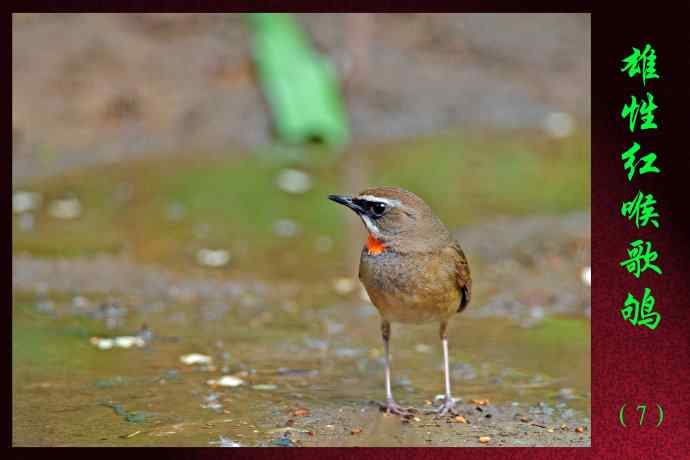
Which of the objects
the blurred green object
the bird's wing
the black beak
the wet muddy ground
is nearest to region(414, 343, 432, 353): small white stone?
the wet muddy ground

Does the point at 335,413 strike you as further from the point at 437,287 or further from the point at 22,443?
the point at 22,443

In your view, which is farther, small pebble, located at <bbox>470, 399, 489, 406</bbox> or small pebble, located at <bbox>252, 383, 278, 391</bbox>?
small pebble, located at <bbox>252, 383, 278, 391</bbox>

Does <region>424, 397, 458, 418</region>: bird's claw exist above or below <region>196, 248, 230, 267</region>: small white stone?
below

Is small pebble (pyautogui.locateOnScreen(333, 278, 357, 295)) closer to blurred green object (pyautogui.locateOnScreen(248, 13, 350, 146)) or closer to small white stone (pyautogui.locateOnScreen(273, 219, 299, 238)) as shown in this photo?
small white stone (pyautogui.locateOnScreen(273, 219, 299, 238))

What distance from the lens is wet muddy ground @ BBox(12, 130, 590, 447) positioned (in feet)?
19.0

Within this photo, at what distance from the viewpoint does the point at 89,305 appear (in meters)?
8.12

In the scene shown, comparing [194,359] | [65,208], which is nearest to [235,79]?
[65,208]

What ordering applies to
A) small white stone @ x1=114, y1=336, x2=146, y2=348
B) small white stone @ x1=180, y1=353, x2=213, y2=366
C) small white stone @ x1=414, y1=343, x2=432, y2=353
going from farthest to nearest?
small white stone @ x1=414, y1=343, x2=432, y2=353 < small white stone @ x1=114, y1=336, x2=146, y2=348 < small white stone @ x1=180, y1=353, x2=213, y2=366

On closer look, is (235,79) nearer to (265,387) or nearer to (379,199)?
(265,387)

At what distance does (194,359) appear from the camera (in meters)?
6.93

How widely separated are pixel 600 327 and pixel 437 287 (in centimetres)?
91

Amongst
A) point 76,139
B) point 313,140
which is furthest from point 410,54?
point 76,139

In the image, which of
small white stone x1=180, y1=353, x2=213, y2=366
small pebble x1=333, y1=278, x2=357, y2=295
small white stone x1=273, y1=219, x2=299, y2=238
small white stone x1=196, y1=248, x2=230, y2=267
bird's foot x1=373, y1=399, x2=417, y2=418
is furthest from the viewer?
small white stone x1=273, y1=219, x2=299, y2=238

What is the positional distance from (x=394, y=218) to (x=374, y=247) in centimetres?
20
